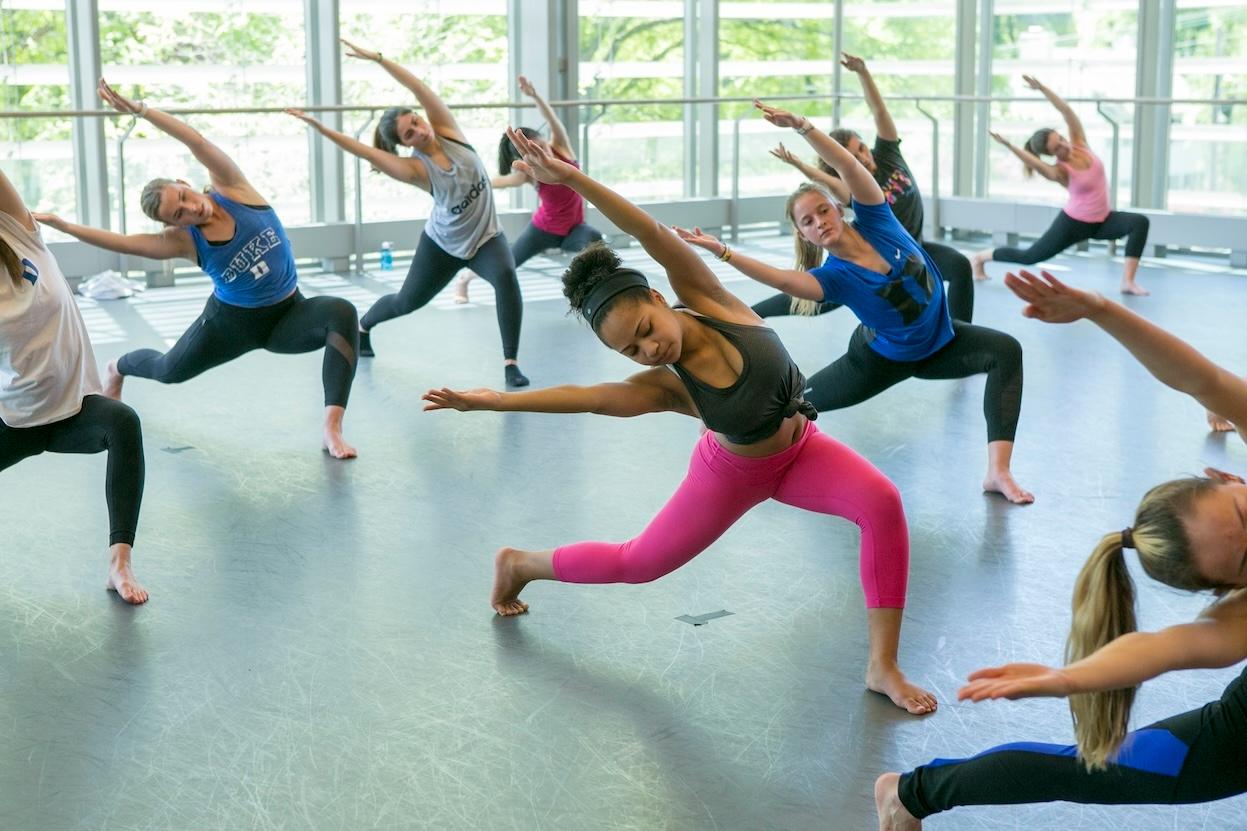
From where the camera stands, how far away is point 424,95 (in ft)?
18.8

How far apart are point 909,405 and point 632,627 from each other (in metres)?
2.49

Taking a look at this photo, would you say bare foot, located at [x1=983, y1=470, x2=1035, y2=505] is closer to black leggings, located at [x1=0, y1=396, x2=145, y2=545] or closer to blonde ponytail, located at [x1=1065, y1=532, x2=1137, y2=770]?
blonde ponytail, located at [x1=1065, y1=532, x2=1137, y2=770]

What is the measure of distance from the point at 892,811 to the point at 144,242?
10.5 ft

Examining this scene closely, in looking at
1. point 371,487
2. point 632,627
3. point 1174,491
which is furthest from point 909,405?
point 1174,491

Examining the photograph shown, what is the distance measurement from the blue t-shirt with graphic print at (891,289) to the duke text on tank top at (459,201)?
2.00 m

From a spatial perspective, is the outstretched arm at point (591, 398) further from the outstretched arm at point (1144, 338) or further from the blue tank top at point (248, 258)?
the blue tank top at point (248, 258)

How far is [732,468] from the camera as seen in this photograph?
2941 mm

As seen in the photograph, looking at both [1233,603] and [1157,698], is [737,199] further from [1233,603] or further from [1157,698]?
[1233,603]

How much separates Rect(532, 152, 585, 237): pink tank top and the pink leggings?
14.1 feet

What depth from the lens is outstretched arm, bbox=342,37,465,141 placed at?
570 centimetres

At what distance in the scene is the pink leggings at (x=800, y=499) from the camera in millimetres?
2924

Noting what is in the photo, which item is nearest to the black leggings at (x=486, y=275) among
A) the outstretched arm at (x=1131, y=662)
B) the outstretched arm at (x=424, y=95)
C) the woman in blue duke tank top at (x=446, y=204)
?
the woman in blue duke tank top at (x=446, y=204)

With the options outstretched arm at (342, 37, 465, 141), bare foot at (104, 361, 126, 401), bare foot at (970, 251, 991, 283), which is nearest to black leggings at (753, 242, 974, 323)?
outstretched arm at (342, 37, 465, 141)

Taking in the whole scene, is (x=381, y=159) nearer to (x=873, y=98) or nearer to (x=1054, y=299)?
(x=873, y=98)
